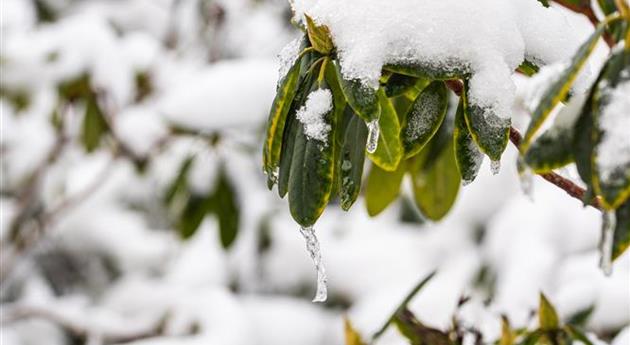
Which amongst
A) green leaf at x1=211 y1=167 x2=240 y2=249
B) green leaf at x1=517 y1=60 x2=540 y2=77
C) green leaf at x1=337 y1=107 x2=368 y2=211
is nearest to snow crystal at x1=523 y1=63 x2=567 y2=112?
green leaf at x1=517 y1=60 x2=540 y2=77

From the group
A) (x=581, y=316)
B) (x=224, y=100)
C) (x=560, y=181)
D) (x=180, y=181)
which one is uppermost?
(x=224, y=100)

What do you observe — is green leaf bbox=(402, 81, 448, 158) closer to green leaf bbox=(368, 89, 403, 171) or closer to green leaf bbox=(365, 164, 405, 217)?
green leaf bbox=(368, 89, 403, 171)

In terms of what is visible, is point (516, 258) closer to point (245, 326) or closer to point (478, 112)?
point (245, 326)

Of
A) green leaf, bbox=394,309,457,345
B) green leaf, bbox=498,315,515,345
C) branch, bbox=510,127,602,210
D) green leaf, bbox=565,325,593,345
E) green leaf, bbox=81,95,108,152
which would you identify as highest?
green leaf, bbox=81,95,108,152

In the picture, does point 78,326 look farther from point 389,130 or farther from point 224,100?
point 389,130

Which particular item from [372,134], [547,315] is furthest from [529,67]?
[547,315]

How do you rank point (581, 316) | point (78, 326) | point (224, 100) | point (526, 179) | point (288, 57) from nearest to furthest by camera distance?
point (526, 179)
point (288, 57)
point (581, 316)
point (224, 100)
point (78, 326)
